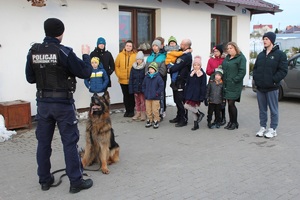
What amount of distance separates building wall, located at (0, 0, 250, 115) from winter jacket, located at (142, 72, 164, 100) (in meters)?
2.18

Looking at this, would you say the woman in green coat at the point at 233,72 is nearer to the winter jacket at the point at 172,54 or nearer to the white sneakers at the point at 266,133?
the white sneakers at the point at 266,133

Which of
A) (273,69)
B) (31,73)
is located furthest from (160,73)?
(31,73)

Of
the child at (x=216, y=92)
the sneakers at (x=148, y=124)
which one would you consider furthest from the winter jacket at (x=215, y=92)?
the sneakers at (x=148, y=124)

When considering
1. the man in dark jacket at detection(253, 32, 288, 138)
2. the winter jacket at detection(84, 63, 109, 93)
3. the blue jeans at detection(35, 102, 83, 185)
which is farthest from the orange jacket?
the blue jeans at detection(35, 102, 83, 185)

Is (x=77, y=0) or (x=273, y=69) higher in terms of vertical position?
(x=77, y=0)

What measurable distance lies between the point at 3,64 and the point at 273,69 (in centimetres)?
564

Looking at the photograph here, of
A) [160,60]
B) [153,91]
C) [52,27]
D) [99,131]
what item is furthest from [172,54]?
[52,27]

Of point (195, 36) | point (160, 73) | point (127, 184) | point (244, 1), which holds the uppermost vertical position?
point (244, 1)

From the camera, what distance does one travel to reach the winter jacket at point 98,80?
26.6 ft

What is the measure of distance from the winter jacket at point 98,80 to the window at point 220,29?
19.7 feet

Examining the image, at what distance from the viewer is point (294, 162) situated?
5395mm

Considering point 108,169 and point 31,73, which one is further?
point 108,169

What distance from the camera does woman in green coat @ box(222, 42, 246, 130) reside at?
7078mm

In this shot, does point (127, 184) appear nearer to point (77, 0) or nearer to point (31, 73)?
point (31, 73)
